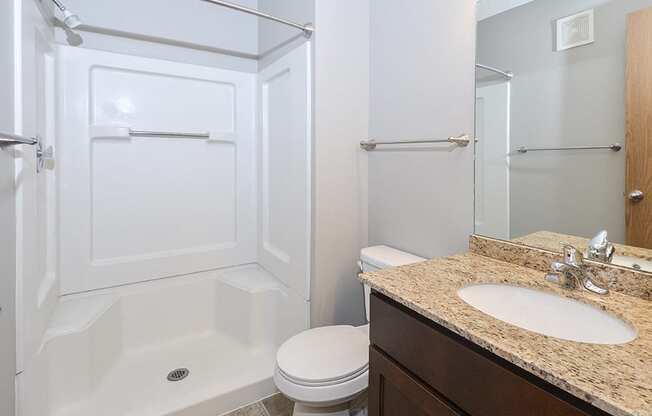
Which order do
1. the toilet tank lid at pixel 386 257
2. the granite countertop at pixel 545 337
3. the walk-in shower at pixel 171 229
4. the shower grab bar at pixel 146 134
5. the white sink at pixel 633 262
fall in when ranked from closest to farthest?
the granite countertop at pixel 545 337 < the white sink at pixel 633 262 < the toilet tank lid at pixel 386 257 < the walk-in shower at pixel 171 229 < the shower grab bar at pixel 146 134

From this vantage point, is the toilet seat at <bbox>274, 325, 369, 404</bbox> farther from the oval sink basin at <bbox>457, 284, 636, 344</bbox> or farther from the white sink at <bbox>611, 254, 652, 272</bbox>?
the white sink at <bbox>611, 254, 652, 272</bbox>

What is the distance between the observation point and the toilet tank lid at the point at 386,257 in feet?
4.90

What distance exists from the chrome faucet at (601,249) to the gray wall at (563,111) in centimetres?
2

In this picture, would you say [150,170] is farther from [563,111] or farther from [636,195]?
[636,195]

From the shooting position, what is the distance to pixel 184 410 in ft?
4.82

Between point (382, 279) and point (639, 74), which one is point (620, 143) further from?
point (382, 279)

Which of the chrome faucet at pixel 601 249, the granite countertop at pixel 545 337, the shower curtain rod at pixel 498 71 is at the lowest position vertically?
the granite countertop at pixel 545 337

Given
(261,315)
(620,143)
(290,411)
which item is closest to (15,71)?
(261,315)

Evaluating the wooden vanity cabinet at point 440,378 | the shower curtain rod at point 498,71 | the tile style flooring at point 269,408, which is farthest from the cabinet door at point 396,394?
the shower curtain rod at point 498,71

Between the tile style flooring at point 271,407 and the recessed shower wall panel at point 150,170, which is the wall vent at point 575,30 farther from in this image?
the recessed shower wall panel at point 150,170

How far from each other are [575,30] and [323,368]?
140cm

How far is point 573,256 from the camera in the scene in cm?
94

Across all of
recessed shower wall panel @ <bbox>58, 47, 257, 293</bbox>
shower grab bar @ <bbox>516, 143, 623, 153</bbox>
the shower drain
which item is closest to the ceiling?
shower grab bar @ <bbox>516, 143, 623, 153</bbox>

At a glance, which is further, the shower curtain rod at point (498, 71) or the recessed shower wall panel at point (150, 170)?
the recessed shower wall panel at point (150, 170)
